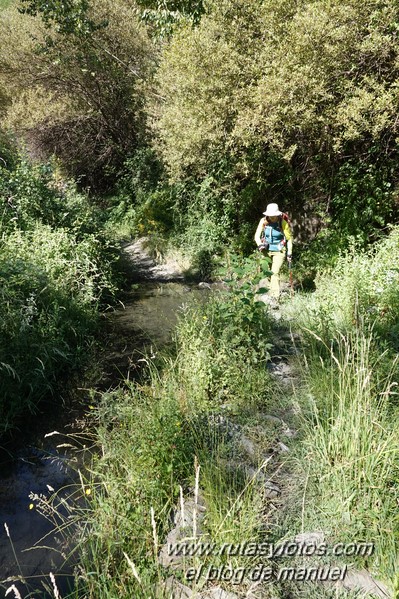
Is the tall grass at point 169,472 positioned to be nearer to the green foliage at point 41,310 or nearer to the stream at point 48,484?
the stream at point 48,484

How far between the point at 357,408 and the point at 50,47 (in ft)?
50.3

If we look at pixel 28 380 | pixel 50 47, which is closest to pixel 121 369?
pixel 28 380

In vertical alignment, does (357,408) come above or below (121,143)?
below

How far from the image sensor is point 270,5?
695cm

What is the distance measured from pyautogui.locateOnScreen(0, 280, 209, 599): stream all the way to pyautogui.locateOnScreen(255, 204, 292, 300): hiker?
2.04 m

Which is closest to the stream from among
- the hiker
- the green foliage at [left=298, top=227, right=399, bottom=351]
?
the hiker

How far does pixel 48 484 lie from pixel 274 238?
5451 millimetres

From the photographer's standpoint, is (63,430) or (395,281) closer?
(63,430)

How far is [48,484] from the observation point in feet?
12.5

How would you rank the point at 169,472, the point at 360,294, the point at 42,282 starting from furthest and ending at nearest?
1. the point at 42,282
2. the point at 360,294
3. the point at 169,472

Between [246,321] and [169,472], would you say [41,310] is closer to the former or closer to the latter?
[246,321]

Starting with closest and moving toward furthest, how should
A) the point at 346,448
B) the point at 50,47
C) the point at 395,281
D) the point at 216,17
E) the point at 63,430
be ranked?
the point at 346,448
the point at 63,430
the point at 395,281
the point at 216,17
the point at 50,47

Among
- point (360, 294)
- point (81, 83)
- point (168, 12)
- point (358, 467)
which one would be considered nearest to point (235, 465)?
point (358, 467)

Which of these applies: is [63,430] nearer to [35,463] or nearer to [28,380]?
[35,463]
